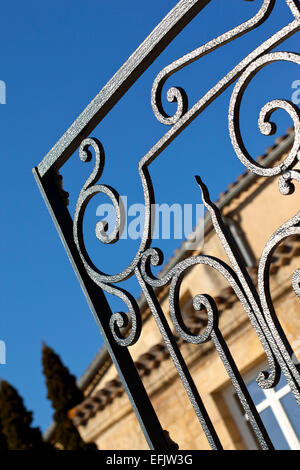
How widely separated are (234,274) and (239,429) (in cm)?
801

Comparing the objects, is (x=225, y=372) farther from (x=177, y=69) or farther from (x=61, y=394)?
(x=177, y=69)

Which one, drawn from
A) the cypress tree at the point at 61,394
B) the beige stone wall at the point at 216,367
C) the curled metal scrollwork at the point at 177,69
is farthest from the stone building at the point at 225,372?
the curled metal scrollwork at the point at 177,69

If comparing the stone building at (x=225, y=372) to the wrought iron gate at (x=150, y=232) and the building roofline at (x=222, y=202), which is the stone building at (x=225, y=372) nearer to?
the building roofline at (x=222, y=202)

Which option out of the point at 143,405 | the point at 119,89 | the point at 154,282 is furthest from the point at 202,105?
the point at 143,405

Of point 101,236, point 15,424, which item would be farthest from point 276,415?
point 101,236

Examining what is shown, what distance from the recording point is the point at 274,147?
10.1 m

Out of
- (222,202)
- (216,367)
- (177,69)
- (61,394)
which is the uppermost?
(222,202)

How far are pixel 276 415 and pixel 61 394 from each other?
6.07 meters

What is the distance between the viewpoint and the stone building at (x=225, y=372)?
7.90m

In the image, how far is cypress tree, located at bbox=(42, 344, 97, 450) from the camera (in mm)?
13141

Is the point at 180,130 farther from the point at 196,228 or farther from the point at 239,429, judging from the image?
the point at 196,228

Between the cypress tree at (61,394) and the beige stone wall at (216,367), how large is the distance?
2451mm

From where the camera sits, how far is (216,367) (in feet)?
28.9
